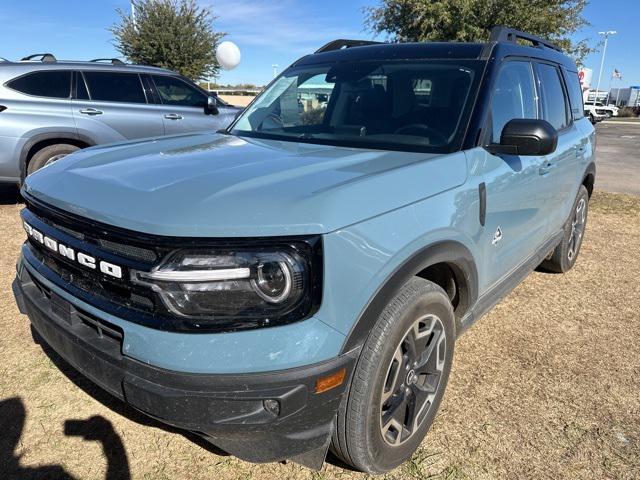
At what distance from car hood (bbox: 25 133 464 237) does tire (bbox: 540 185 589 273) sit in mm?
2776

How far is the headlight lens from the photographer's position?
1688 millimetres

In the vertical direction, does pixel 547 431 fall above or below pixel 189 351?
below

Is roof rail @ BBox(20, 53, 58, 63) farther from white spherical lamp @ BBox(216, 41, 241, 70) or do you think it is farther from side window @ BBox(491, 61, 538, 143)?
white spherical lamp @ BBox(216, 41, 241, 70)

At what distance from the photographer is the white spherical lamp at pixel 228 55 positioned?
19695mm

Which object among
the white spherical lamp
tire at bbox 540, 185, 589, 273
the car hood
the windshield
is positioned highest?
the white spherical lamp

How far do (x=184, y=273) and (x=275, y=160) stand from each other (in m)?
0.87

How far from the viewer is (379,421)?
2.08 m

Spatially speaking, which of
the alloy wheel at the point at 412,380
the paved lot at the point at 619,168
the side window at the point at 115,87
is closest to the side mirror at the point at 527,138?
the alloy wheel at the point at 412,380

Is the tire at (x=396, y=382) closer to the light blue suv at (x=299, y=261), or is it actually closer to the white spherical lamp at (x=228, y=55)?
the light blue suv at (x=299, y=261)

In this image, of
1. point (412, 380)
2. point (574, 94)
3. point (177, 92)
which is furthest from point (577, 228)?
point (177, 92)

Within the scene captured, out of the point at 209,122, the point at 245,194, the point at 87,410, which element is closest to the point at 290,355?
the point at 245,194

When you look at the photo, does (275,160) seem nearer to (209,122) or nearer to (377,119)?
(377,119)

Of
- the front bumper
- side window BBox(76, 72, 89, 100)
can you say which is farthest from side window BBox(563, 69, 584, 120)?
side window BBox(76, 72, 89, 100)

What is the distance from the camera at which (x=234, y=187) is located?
192cm
